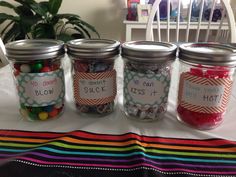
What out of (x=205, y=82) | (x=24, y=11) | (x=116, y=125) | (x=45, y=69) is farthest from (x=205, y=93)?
(x=24, y=11)

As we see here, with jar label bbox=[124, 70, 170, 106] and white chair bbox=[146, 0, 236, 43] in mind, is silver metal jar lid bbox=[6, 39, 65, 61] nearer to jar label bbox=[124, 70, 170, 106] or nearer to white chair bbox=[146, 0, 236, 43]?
jar label bbox=[124, 70, 170, 106]

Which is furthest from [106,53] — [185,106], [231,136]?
[231,136]

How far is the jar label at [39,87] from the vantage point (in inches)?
16.6

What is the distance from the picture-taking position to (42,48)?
1.36 ft

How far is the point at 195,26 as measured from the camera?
1.78 metres

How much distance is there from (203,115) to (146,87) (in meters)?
0.12

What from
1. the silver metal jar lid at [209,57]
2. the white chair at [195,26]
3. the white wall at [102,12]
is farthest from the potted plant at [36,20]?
the silver metal jar lid at [209,57]

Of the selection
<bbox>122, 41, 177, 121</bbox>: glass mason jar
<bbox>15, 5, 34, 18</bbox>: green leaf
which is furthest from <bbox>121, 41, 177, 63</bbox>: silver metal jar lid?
<bbox>15, 5, 34, 18</bbox>: green leaf

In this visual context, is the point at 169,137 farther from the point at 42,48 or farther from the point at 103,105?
the point at 42,48

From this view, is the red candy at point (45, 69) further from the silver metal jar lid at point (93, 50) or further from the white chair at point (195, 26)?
the white chair at point (195, 26)

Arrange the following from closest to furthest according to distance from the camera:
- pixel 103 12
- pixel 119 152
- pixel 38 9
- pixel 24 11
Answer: pixel 119 152 → pixel 38 9 → pixel 24 11 → pixel 103 12

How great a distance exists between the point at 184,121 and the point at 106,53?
20 cm

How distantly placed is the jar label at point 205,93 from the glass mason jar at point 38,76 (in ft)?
0.78

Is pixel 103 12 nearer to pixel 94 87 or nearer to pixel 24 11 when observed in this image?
pixel 24 11
